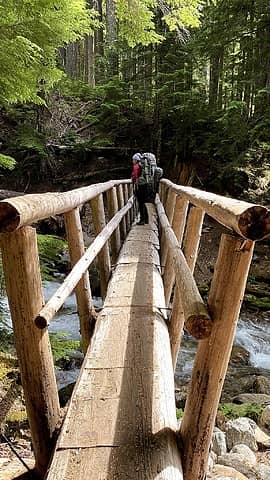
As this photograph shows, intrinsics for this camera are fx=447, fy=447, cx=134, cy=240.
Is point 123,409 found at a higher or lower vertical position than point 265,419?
higher

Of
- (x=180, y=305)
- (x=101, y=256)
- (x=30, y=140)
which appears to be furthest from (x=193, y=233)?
(x=30, y=140)

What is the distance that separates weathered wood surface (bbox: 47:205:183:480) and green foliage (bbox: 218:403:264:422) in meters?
3.28

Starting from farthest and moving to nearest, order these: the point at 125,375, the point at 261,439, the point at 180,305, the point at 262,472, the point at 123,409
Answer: the point at 261,439
the point at 262,472
the point at 180,305
the point at 125,375
the point at 123,409

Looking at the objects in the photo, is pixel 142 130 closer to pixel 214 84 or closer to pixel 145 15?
pixel 214 84

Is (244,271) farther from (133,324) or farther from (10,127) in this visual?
(10,127)

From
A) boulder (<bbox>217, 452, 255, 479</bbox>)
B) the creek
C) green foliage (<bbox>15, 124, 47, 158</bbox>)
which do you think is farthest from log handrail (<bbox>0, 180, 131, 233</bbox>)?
green foliage (<bbox>15, 124, 47, 158</bbox>)

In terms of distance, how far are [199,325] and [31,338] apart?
0.79 m

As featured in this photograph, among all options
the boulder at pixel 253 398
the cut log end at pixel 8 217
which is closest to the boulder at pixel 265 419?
the boulder at pixel 253 398

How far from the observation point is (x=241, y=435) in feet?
17.7

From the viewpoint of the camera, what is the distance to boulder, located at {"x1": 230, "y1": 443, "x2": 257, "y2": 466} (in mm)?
5023

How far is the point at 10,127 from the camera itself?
683 inches

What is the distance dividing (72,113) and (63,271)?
385 inches

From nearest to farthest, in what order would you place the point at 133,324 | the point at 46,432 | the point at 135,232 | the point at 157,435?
the point at 157,435
the point at 46,432
the point at 133,324
the point at 135,232

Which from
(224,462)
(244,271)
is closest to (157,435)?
(244,271)
